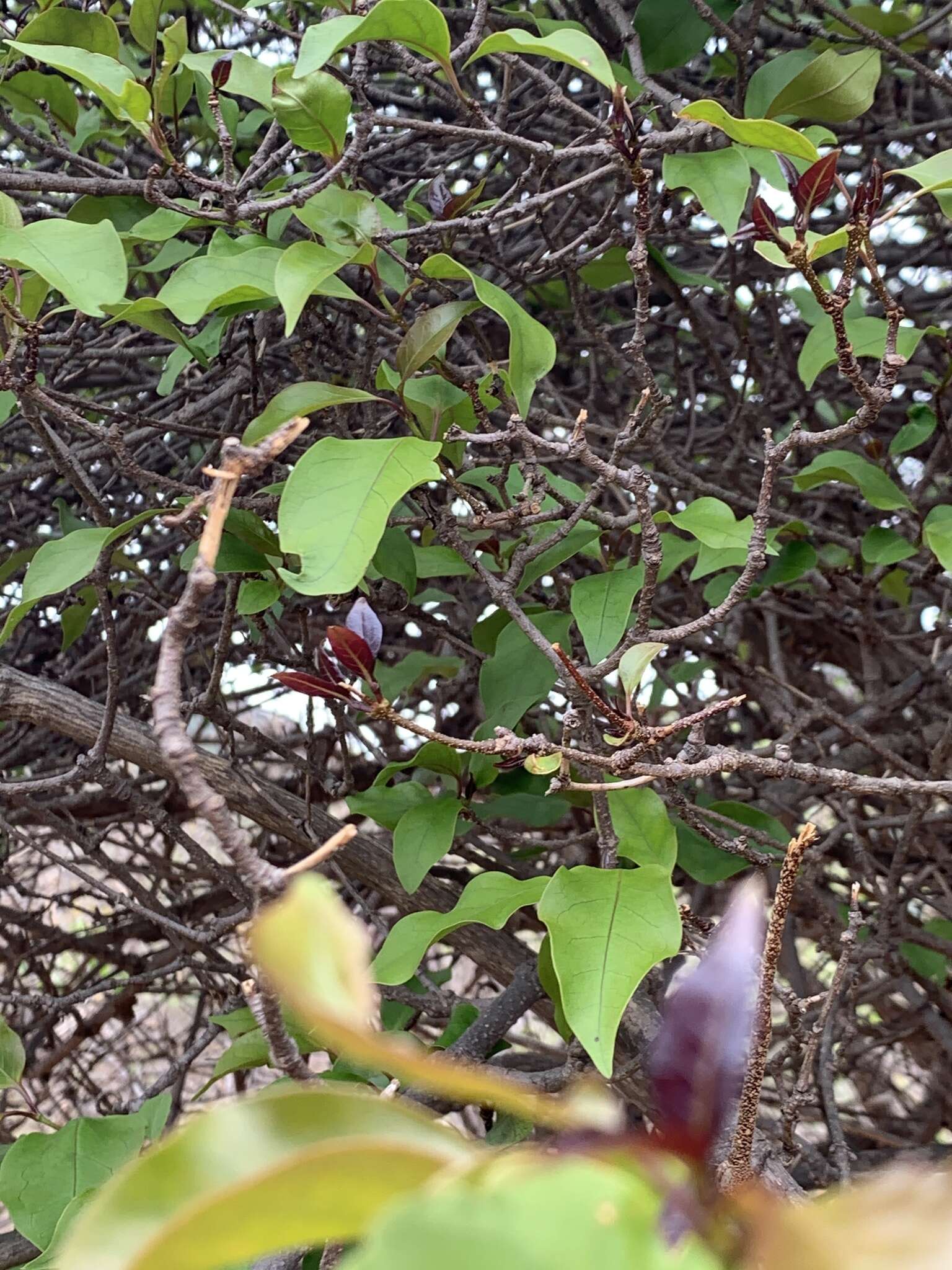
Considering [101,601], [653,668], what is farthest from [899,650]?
[101,601]

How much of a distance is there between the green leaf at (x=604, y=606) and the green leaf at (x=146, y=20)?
0.60 meters

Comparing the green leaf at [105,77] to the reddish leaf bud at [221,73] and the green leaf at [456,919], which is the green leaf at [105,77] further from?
the green leaf at [456,919]

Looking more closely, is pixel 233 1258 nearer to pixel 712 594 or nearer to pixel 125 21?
pixel 712 594

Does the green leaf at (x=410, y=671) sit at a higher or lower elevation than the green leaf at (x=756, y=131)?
lower

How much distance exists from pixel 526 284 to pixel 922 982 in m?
1.02

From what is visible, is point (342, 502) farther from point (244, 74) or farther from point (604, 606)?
point (244, 74)

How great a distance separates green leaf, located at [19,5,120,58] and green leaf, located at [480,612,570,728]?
0.60 m

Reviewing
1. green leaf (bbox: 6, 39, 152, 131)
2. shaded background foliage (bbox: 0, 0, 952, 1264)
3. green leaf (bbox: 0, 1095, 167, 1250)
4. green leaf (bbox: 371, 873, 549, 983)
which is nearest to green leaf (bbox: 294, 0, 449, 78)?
shaded background foliage (bbox: 0, 0, 952, 1264)

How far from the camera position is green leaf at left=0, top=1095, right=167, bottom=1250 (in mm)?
750

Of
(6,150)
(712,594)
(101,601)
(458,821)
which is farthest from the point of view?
(6,150)

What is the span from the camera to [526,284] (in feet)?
3.84

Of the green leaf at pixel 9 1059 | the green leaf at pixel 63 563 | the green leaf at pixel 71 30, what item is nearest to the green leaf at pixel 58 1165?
the green leaf at pixel 9 1059

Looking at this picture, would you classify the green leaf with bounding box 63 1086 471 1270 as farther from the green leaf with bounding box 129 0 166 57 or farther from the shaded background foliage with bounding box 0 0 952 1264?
the green leaf with bounding box 129 0 166 57

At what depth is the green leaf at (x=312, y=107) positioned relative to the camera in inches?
28.0
